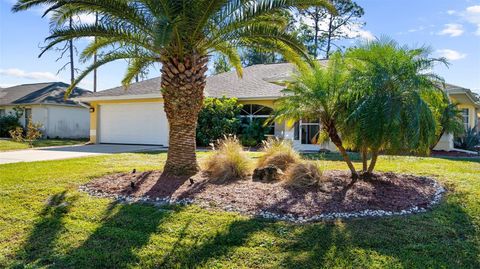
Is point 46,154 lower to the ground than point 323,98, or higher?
lower

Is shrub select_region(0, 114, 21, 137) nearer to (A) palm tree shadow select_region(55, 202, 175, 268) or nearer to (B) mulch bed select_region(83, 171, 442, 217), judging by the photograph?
(B) mulch bed select_region(83, 171, 442, 217)

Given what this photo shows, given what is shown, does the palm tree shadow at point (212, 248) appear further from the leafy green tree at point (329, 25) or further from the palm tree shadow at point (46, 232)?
the leafy green tree at point (329, 25)

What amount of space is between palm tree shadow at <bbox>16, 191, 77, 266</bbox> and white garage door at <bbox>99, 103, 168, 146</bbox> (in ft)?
43.4

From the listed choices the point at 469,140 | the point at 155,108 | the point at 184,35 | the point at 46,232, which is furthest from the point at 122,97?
the point at 469,140

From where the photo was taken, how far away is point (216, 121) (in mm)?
18562

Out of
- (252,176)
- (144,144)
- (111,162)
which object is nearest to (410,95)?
(252,176)

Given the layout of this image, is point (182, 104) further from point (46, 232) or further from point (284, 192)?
point (46, 232)

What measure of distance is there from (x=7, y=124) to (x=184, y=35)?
26.2m

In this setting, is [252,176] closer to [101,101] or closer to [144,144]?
[144,144]

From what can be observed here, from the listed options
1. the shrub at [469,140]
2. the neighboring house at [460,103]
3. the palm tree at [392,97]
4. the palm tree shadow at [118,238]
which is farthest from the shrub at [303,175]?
the shrub at [469,140]

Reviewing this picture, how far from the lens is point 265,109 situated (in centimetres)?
1923

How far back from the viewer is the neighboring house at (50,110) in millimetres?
28594

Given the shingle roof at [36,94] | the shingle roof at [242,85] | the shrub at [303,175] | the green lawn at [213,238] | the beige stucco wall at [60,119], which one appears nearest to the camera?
the green lawn at [213,238]

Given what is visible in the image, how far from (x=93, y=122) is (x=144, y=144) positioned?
4301mm
